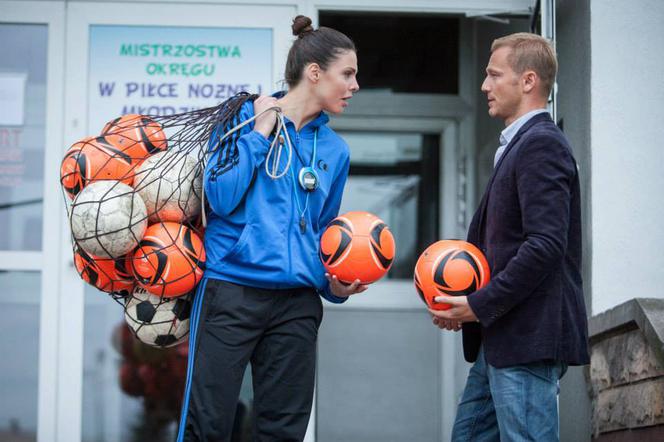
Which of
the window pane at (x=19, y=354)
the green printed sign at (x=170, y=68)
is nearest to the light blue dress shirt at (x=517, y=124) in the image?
the green printed sign at (x=170, y=68)

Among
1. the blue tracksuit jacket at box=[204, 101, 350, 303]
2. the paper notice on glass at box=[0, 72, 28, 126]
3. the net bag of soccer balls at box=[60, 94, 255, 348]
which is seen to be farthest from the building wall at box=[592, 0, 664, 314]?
the paper notice on glass at box=[0, 72, 28, 126]

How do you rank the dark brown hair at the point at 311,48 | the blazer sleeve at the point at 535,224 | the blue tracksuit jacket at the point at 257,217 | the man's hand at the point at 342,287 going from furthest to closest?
the dark brown hair at the point at 311,48
the man's hand at the point at 342,287
the blue tracksuit jacket at the point at 257,217
the blazer sleeve at the point at 535,224

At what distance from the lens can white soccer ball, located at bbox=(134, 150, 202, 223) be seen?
133 inches

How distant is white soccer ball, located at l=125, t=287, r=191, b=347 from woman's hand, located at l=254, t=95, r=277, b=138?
0.63 meters

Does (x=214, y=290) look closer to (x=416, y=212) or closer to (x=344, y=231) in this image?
(x=344, y=231)

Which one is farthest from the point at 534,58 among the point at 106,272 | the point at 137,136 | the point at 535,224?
the point at 106,272

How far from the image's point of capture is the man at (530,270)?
123 inches

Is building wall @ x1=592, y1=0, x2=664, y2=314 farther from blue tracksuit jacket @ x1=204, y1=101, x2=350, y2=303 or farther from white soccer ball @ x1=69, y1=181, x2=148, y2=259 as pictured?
white soccer ball @ x1=69, y1=181, x2=148, y2=259

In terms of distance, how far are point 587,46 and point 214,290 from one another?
8.85 ft

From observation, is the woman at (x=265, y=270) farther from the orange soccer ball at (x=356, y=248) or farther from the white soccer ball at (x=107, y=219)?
the white soccer ball at (x=107, y=219)

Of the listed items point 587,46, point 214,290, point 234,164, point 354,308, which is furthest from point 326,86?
point 354,308

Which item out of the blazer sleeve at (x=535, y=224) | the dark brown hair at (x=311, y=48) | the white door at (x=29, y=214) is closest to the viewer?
the blazer sleeve at (x=535, y=224)

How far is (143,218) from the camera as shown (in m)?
3.33

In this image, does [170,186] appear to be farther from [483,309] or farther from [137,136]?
[483,309]
